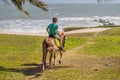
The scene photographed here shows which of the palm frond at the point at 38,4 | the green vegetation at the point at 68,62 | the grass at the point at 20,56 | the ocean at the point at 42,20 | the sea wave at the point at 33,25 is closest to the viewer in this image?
the green vegetation at the point at 68,62

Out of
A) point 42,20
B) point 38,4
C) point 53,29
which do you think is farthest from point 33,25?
point 53,29

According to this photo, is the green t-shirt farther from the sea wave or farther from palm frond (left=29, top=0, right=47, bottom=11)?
the sea wave

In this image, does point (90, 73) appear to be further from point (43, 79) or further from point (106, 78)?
point (43, 79)

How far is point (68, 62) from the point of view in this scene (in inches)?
718

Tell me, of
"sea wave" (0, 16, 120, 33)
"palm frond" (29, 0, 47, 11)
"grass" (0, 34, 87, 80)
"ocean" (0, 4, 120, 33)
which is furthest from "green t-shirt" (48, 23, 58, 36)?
"sea wave" (0, 16, 120, 33)

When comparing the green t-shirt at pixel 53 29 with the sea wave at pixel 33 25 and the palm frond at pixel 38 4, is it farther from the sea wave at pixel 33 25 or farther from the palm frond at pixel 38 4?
the sea wave at pixel 33 25

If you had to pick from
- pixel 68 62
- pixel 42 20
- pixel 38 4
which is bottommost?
pixel 42 20

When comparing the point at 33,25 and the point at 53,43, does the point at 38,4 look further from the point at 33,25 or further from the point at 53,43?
the point at 33,25

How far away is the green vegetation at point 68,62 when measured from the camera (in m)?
14.7

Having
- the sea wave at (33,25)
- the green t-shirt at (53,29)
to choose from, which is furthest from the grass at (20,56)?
the sea wave at (33,25)

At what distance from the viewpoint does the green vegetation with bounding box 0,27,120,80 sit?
48.2ft

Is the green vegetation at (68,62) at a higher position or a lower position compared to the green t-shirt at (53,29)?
lower

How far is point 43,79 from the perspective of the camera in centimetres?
1415

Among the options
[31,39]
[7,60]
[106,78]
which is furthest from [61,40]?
Result: [31,39]
